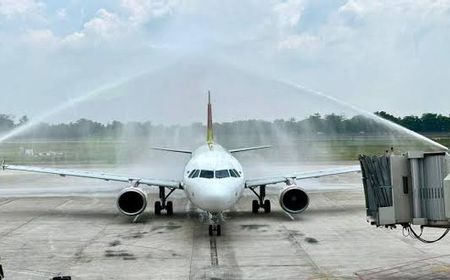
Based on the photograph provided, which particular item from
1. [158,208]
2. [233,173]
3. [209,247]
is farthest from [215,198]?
[158,208]

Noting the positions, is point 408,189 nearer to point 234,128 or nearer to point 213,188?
point 213,188

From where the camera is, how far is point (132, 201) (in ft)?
89.7

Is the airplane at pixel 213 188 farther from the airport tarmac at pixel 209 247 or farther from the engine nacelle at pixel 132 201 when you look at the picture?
the airport tarmac at pixel 209 247

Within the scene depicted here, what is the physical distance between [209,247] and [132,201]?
24.3 feet

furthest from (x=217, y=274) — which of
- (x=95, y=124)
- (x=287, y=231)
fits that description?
(x=95, y=124)

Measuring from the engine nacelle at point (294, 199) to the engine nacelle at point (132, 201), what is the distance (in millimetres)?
6104

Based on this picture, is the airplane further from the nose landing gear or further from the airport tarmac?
the airport tarmac

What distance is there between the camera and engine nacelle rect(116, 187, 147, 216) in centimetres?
2694

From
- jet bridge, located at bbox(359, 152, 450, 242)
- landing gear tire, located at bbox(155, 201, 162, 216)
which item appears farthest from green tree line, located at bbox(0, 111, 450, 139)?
jet bridge, located at bbox(359, 152, 450, 242)

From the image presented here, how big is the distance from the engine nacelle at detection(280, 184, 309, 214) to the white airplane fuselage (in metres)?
3.44

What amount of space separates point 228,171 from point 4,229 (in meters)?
9.53

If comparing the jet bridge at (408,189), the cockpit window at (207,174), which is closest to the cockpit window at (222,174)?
the cockpit window at (207,174)

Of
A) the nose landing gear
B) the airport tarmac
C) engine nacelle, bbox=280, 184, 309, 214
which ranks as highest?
engine nacelle, bbox=280, 184, 309, 214

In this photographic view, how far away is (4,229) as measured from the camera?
25.2m
